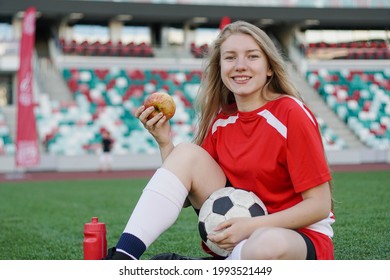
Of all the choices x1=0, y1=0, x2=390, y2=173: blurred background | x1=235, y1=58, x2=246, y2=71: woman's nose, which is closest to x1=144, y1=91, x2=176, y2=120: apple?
x1=235, y1=58, x2=246, y2=71: woman's nose

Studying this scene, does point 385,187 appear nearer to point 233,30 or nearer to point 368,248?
point 368,248

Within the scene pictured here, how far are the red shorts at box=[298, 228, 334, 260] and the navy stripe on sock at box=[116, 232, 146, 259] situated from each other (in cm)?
49

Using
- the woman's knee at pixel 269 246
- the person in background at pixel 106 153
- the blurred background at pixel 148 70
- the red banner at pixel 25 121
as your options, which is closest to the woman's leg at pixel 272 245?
the woman's knee at pixel 269 246

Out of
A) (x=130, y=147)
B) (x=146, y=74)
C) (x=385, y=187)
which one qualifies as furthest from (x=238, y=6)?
(x=385, y=187)

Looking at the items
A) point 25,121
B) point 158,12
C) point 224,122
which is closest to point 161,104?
point 224,122

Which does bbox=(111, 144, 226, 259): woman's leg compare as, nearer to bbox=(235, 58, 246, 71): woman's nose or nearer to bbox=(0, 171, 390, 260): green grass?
bbox=(235, 58, 246, 71): woman's nose

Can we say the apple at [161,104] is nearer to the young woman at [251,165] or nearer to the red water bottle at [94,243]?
the young woman at [251,165]

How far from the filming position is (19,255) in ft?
10.2

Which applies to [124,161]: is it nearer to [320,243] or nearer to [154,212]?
[154,212]

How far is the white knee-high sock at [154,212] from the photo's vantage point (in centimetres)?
203

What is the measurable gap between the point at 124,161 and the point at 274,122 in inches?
434

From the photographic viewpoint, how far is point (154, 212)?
2.06m
